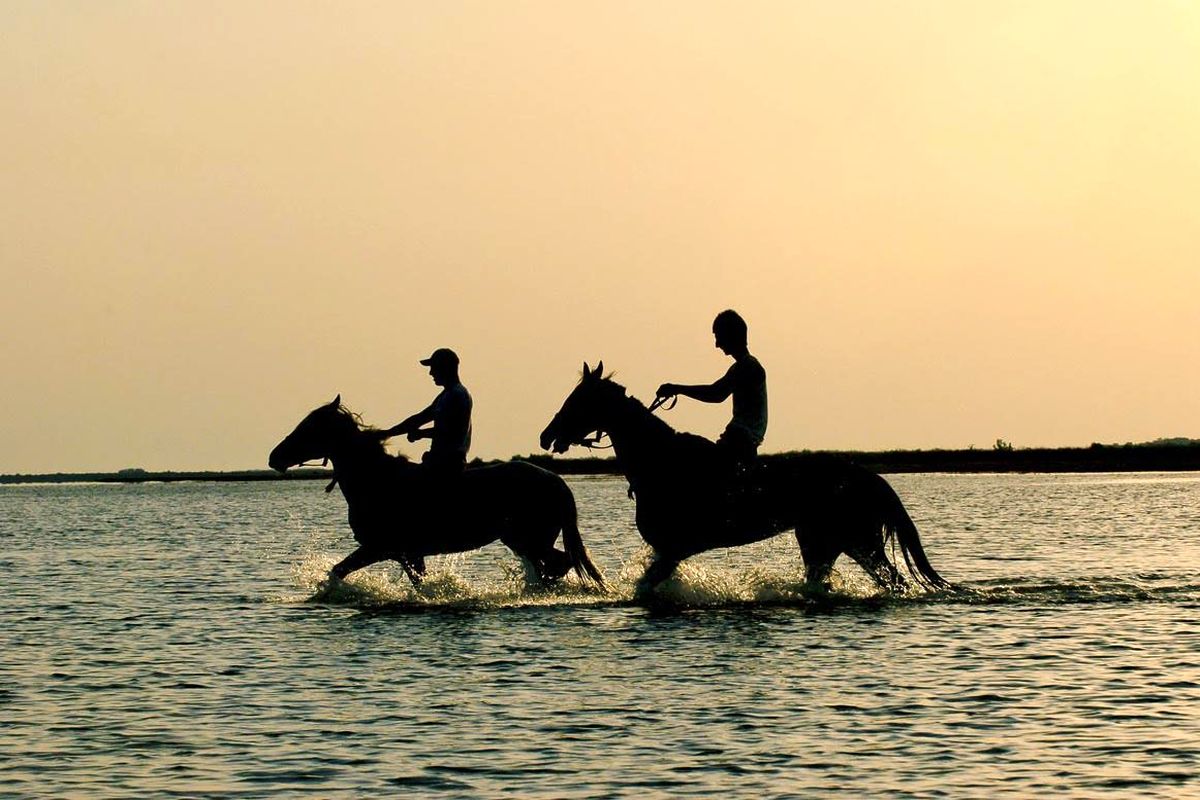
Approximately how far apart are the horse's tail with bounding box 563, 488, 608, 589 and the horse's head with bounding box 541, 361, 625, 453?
1.19m

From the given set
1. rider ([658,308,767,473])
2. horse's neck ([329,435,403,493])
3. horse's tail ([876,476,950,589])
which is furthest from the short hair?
horse's neck ([329,435,403,493])

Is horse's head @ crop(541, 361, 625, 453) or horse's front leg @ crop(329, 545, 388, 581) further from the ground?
horse's head @ crop(541, 361, 625, 453)

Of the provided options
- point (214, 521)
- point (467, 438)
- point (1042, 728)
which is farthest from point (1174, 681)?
point (214, 521)

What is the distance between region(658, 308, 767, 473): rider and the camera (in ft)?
54.9

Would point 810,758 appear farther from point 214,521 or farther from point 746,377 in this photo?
point 214,521

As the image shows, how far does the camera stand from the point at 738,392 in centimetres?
1684

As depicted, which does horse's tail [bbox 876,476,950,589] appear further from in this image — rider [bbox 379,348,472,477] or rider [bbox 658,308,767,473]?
rider [bbox 379,348,472,477]

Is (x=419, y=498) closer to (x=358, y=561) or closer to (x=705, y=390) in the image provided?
(x=358, y=561)

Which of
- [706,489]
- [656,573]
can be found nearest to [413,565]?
[656,573]

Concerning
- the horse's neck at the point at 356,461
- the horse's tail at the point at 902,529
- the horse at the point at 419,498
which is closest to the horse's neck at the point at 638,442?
the horse at the point at 419,498

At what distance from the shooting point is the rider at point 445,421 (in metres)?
17.8

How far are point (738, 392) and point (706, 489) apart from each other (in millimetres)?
984

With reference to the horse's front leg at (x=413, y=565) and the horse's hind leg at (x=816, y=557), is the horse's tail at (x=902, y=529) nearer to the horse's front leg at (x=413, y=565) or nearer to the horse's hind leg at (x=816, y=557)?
the horse's hind leg at (x=816, y=557)

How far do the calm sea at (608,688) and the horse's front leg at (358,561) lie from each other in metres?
0.31
